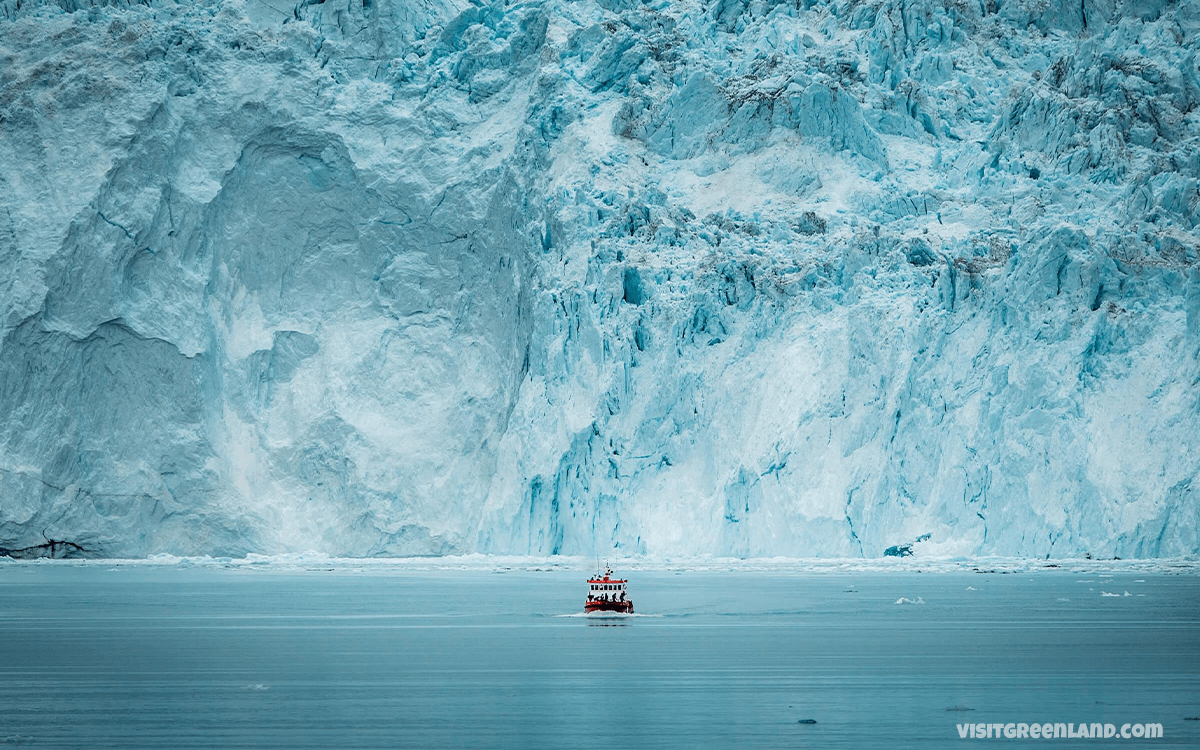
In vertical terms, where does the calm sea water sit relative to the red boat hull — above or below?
below

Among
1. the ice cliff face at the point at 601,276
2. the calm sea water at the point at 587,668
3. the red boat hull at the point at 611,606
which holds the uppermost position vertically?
the ice cliff face at the point at 601,276

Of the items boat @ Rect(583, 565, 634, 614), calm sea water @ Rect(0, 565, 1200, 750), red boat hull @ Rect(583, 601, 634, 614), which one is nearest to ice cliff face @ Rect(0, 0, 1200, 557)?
calm sea water @ Rect(0, 565, 1200, 750)

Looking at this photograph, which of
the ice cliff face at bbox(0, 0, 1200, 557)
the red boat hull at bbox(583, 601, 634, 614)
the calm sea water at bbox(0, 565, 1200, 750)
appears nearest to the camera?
the calm sea water at bbox(0, 565, 1200, 750)

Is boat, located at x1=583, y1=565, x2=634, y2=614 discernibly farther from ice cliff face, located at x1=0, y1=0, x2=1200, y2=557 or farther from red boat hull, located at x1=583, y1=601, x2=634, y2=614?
ice cliff face, located at x1=0, y1=0, x2=1200, y2=557

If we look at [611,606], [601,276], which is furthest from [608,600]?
[601,276]

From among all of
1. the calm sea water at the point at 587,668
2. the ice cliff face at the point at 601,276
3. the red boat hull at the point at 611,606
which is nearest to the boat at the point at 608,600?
the red boat hull at the point at 611,606

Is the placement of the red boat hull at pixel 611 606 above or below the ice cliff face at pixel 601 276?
below

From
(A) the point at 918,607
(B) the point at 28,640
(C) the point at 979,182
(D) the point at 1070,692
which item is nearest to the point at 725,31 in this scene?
(C) the point at 979,182

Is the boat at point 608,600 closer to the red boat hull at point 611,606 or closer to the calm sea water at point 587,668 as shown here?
the red boat hull at point 611,606
